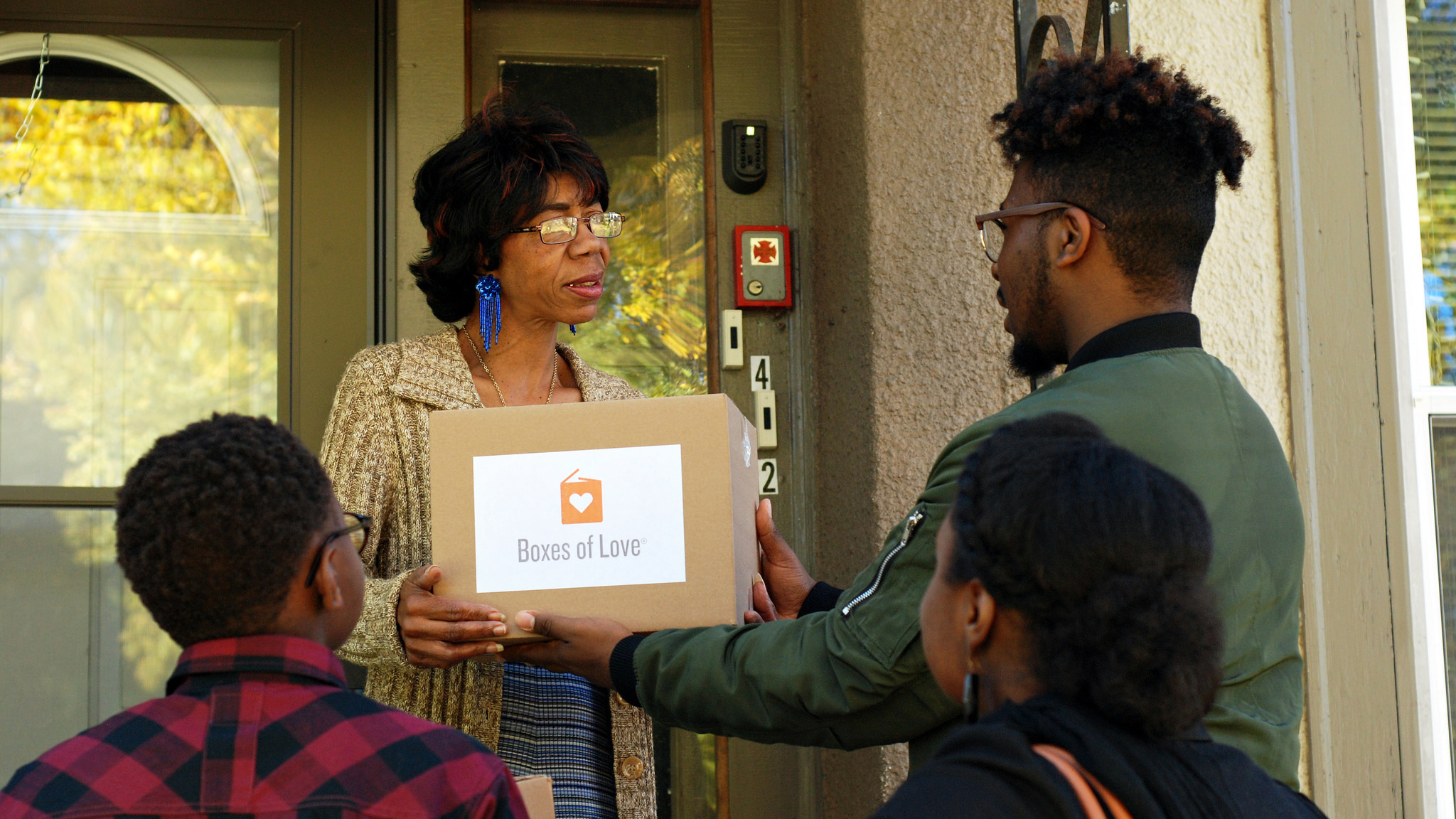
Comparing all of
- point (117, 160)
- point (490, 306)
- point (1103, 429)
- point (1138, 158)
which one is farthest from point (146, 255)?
point (1103, 429)

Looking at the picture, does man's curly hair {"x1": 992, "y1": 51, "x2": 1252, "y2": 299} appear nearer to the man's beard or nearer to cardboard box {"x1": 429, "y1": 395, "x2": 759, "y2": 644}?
the man's beard

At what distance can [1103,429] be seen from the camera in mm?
1570

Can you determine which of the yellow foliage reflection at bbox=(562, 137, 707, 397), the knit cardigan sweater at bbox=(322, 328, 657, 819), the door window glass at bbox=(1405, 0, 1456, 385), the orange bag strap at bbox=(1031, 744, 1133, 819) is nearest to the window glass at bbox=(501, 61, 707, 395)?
the yellow foliage reflection at bbox=(562, 137, 707, 397)

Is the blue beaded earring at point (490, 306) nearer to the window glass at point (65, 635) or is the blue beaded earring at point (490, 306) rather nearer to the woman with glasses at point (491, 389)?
the woman with glasses at point (491, 389)

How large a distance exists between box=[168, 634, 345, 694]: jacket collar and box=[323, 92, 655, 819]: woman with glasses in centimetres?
60

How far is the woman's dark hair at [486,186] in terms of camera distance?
2.64 metres

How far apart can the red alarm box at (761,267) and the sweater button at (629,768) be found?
1342 mm

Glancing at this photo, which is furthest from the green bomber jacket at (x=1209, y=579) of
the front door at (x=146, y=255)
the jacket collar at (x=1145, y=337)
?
the front door at (x=146, y=255)

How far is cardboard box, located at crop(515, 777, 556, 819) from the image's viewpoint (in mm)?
1750

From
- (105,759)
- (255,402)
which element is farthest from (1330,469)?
(255,402)

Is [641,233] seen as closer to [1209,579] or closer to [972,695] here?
[1209,579]

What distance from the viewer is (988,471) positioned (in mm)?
1222

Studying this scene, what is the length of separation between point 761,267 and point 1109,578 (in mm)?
2370

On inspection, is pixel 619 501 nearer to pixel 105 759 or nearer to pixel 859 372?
pixel 105 759
